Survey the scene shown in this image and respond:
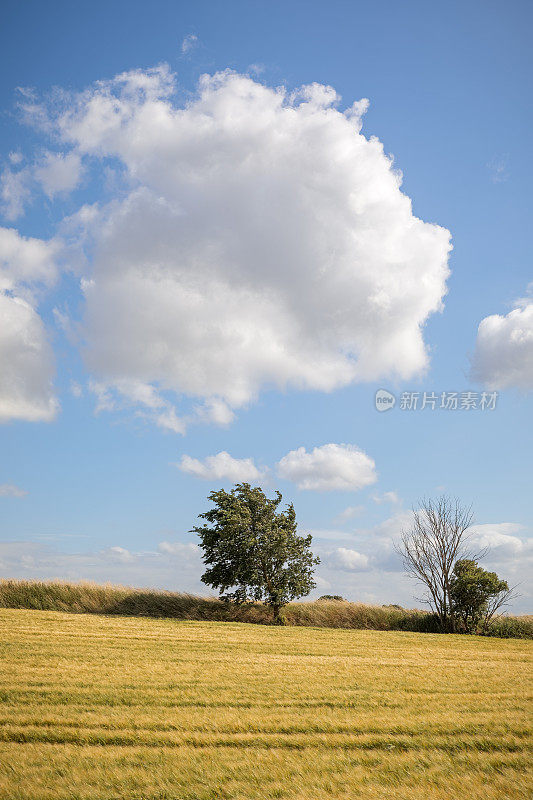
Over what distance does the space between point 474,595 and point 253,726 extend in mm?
22871

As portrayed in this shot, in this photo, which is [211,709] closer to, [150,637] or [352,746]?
[352,746]

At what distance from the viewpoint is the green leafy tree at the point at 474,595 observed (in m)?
26.2

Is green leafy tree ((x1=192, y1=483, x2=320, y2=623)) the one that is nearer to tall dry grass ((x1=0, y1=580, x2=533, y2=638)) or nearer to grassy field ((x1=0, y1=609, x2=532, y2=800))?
tall dry grass ((x1=0, y1=580, x2=533, y2=638))

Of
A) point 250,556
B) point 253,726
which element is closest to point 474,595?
point 250,556

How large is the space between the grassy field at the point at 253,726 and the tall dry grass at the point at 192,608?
12020 millimetres

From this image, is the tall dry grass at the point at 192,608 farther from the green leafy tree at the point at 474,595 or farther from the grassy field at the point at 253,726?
the grassy field at the point at 253,726

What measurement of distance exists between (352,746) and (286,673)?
5.27 m

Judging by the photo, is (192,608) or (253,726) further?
(192,608)

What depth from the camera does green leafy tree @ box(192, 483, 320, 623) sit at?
2444 cm

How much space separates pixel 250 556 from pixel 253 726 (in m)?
17.8

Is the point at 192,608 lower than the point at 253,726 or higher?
lower

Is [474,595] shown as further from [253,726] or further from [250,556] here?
[253,726]

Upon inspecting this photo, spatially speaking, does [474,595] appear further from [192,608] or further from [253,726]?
[253,726]

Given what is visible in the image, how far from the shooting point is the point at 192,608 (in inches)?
1014
